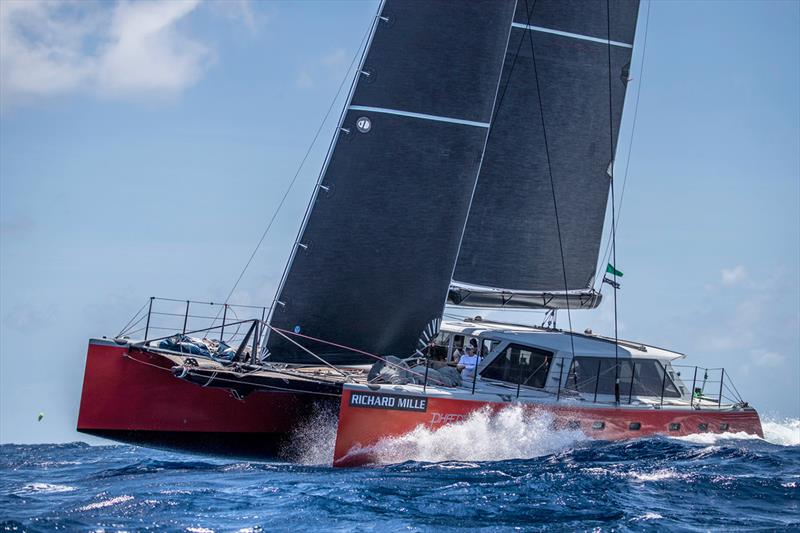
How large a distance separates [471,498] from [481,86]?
6.82 metres

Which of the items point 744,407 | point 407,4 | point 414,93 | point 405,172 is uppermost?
point 407,4

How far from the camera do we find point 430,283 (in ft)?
47.1

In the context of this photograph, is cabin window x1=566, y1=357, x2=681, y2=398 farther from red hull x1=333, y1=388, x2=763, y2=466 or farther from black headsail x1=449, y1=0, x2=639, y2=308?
black headsail x1=449, y1=0, x2=639, y2=308

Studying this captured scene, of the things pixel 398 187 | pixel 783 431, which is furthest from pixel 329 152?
pixel 783 431

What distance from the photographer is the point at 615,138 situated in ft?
56.3

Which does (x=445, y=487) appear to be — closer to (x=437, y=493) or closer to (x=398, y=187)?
(x=437, y=493)

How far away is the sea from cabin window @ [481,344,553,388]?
4.54 feet

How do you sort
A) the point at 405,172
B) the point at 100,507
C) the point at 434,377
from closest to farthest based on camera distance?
the point at 100,507 < the point at 434,377 < the point at 405,172

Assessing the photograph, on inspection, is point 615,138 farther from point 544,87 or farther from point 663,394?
point 663,394

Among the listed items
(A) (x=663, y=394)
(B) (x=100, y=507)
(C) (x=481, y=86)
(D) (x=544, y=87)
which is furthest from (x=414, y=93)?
(B) (x=100, y=507)

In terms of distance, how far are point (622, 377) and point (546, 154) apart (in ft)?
13.6

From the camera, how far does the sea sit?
927 cm

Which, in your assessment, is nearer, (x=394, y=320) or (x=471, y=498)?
(x=471, y=498)

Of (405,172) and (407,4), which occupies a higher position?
(407,4)
